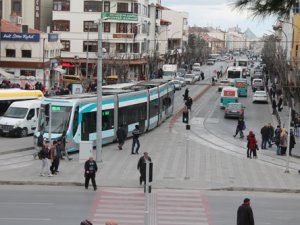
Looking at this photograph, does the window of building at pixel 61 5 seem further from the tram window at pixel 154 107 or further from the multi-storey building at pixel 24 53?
the tram window at pixel 154 107

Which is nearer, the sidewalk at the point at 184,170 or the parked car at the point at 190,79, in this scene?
the sidewalk at the point at 184,170

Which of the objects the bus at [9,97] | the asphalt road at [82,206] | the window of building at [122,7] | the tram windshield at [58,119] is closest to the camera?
the asphalt road at [82,206]

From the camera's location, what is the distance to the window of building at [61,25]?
8986cm

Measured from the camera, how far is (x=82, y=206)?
2102cm

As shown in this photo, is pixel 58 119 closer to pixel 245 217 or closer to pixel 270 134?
pixel 270 134

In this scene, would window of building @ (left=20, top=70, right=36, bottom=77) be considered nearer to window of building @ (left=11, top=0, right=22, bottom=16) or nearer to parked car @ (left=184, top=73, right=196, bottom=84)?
window of building @ (left=11, top=0, right=22, bottom=16)

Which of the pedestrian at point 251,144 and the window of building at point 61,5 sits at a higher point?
the window of building at point 61,5

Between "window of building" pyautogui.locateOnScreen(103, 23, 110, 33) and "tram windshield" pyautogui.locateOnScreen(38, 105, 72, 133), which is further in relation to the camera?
"window of building" pyautogui.locateOnScreen(103, 23, 110, 33)

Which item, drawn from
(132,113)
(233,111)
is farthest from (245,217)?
(233,111)

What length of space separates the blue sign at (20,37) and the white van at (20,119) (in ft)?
101

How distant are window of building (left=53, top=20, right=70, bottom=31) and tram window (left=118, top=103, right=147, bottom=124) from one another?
173ft

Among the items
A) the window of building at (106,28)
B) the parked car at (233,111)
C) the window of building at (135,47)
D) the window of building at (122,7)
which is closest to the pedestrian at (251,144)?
the parked car at (233,111)

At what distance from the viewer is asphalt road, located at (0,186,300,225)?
19.3 m

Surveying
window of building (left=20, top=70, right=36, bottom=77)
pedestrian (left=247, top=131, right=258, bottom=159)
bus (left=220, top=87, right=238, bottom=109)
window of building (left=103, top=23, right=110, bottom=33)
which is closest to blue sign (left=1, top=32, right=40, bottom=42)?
window of building (left=20, top=70, right=36, bottom=77)
